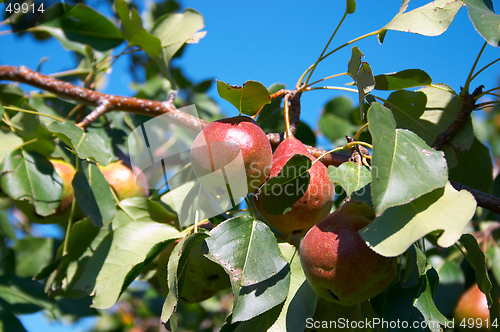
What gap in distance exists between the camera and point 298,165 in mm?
931

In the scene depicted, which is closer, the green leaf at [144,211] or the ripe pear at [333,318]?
the ripe pear at [333,318]

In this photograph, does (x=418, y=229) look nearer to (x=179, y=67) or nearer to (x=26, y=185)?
(x=26, y=185)

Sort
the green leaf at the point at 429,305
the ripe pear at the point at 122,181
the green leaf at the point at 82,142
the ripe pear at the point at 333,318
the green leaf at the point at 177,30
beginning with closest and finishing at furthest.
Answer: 1. the green leaf at the point at 429,305
2. the ripe pear at the point at 333,318
3. the green leaf at the point at 82,142
4. the ripe pear at the point at 122,181
5. the green leaf at the point at 177,30

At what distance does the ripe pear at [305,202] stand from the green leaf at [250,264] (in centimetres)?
7

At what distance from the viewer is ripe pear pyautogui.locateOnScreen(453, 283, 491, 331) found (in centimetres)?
168

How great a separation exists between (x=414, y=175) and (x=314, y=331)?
1.81 feet

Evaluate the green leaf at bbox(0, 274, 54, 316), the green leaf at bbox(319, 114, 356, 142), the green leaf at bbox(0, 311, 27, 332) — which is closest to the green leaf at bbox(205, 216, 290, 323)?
the green leaf at bbox(0, 311, 27, 332)

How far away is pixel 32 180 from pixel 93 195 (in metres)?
0.26

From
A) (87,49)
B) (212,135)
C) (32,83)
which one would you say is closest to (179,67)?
(87,49)

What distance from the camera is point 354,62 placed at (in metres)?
1.06

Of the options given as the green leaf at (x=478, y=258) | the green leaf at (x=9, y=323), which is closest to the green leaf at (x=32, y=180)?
the green leaf at (x=9, y=323)

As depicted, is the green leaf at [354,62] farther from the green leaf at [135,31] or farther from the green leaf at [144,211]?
the green leaf at [135,31]

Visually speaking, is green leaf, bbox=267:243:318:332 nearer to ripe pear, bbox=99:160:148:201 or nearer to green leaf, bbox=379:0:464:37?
green leaf, bbox=379:0:464:37

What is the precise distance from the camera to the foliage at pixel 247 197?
0.82 meters
